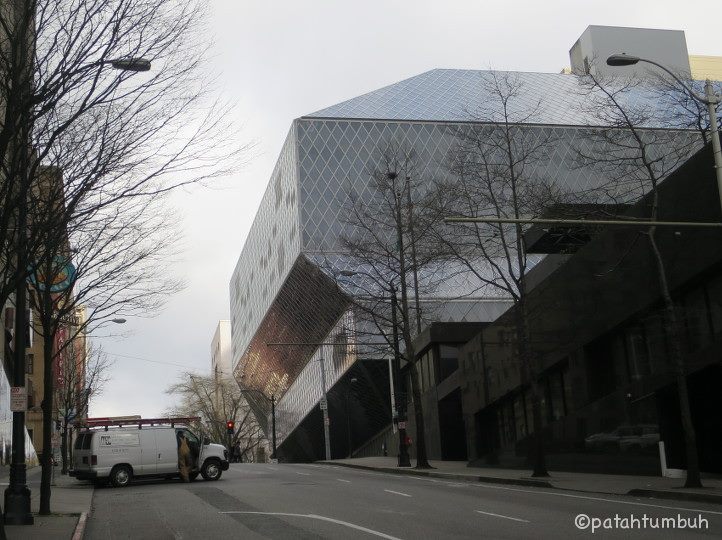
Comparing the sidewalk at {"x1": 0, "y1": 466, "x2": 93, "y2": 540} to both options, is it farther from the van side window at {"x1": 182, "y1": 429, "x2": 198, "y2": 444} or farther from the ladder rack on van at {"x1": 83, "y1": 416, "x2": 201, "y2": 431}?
the van side window at {"x1": 182, "y1": 429, "x2": 198, "y2": 444}

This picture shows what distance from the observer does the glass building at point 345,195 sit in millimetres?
70688

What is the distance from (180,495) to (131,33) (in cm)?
1355

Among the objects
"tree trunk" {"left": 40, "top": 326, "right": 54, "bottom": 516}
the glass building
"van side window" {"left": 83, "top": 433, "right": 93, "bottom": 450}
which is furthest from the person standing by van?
the glass building

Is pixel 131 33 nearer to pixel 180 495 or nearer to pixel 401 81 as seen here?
pixel 180 495

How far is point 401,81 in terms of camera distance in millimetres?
85938

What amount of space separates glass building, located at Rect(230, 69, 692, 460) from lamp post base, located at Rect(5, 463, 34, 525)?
46011mm

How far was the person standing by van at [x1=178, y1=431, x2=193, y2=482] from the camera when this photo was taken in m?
29.0

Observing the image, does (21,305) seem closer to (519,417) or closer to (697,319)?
(697,319)

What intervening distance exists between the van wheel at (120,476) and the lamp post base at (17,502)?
471 inches

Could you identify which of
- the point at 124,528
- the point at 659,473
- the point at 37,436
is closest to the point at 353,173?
the point at 37,436

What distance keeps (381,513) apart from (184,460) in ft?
47.0

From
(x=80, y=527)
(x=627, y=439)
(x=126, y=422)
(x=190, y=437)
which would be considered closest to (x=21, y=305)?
(x=80, y=527)

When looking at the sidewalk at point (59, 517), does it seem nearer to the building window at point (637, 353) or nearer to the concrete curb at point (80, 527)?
the concrete curb at point (80, 527)

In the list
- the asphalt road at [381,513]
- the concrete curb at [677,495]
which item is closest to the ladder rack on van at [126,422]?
the asphalt road at [381,513]
